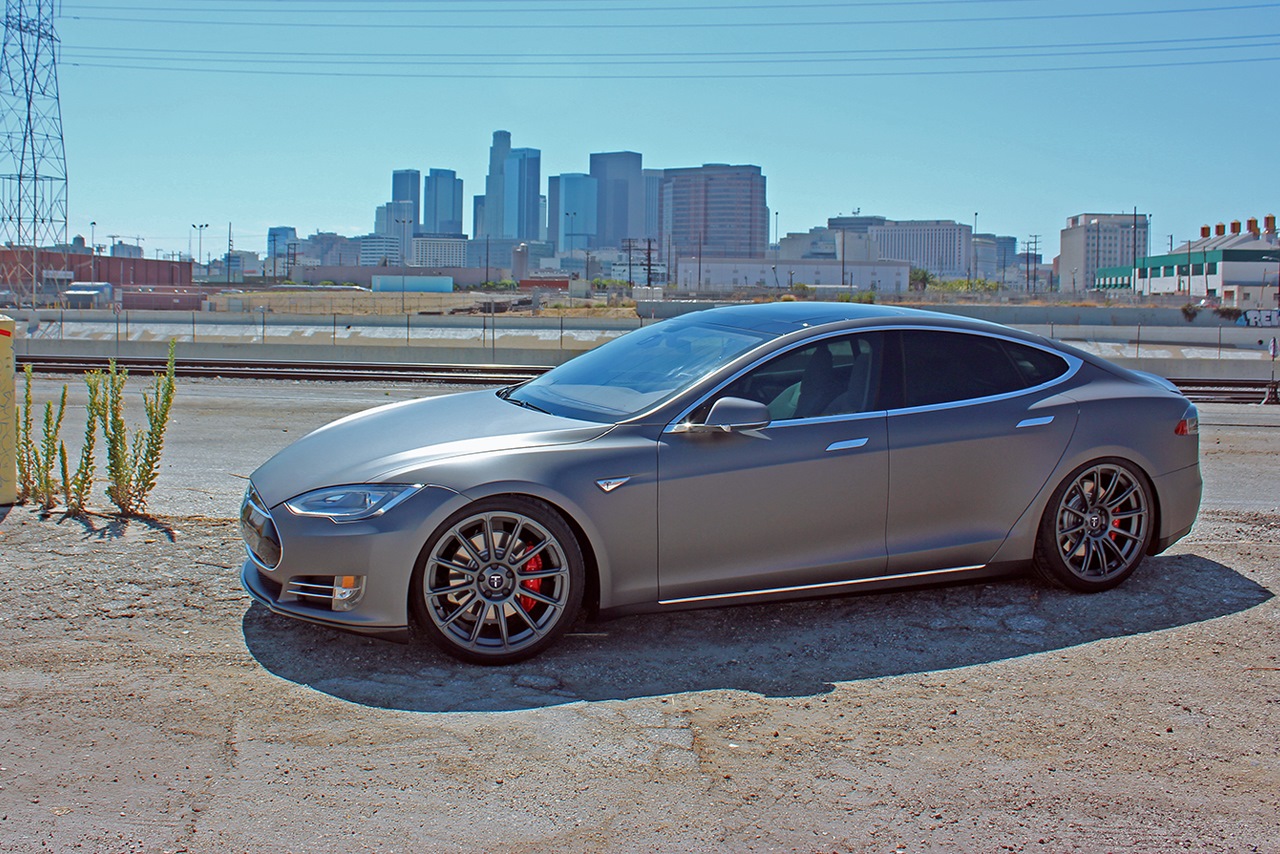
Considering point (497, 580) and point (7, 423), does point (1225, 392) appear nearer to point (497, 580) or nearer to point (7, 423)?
point (497, 580)

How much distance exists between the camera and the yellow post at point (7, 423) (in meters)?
6.97

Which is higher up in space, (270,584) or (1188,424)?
(1188,424)

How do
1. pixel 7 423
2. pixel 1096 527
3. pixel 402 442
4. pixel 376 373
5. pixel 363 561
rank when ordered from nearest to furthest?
pixel 363 561 → pixel 402 442 → pixel 1096 527 → pixel 7 423 → pixel 376 373

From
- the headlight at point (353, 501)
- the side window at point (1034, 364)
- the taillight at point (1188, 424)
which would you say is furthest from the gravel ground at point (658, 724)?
the side window at point (1034, 364)

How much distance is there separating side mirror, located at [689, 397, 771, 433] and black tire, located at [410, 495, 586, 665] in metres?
0.78

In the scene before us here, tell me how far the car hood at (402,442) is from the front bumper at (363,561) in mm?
189

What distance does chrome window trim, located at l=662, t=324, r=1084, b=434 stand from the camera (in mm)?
5012

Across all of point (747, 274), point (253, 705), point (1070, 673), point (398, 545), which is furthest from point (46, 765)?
point (747, 274)

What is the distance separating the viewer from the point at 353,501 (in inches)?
180

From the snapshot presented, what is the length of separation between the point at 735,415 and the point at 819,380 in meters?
0.65

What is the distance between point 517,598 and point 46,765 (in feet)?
5.79

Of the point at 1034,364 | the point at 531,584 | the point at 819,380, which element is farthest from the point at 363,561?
the point at 1034,364

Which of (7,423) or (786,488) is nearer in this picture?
(786,488)

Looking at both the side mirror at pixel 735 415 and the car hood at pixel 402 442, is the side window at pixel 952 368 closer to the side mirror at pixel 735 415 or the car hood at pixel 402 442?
the side mirror at pixel 735 415
